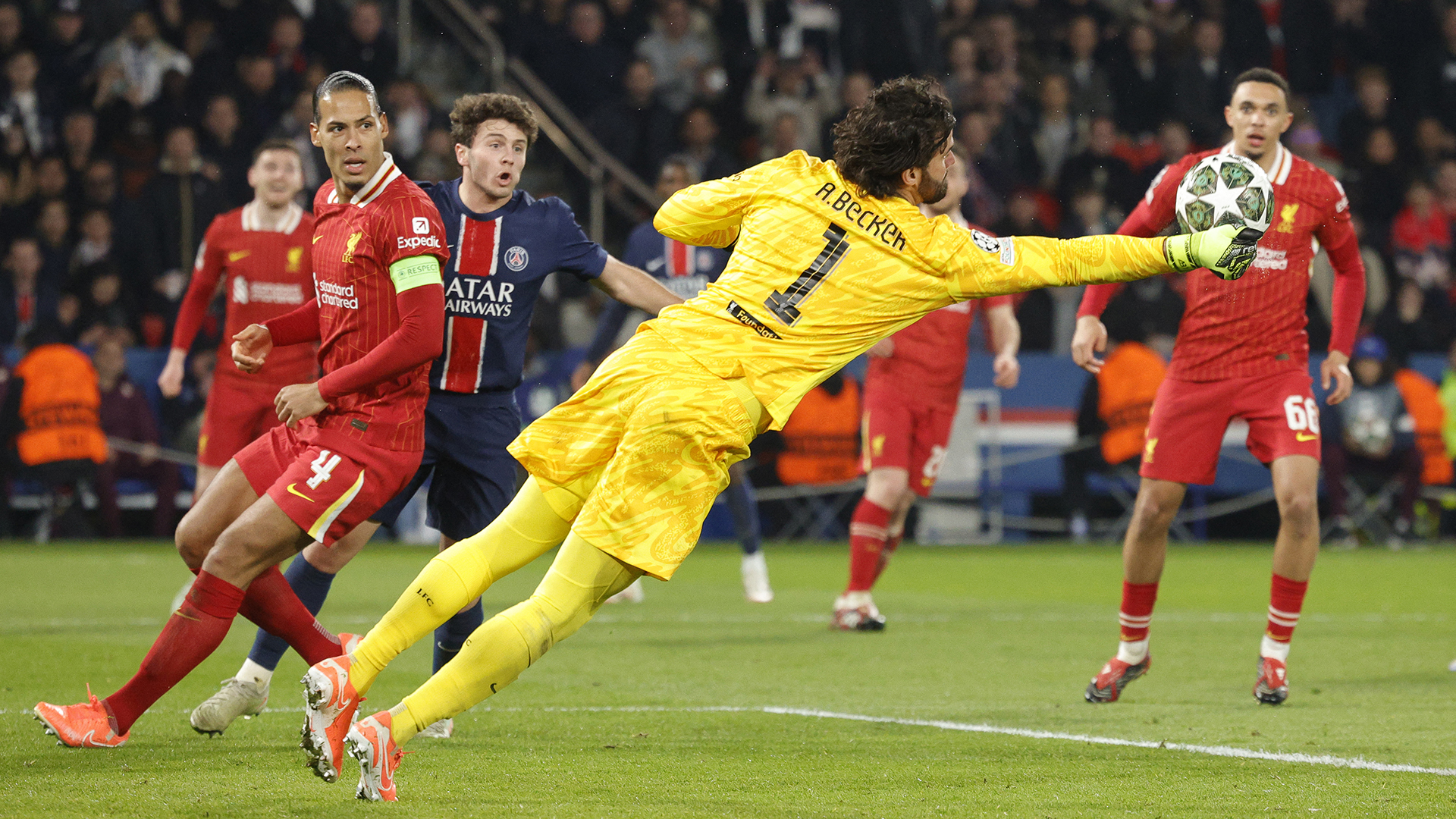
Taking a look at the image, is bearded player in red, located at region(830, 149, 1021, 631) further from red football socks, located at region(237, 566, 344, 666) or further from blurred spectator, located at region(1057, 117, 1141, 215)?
blurred spectator, located at region(1057, 117, 1141, 215)

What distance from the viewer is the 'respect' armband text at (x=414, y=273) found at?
197 inches

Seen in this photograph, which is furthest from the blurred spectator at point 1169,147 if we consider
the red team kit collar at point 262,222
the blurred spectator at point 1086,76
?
the red team kit collar at point 262,222

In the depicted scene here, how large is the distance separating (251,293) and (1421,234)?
1437 cm

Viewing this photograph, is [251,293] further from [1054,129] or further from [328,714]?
[1054,129]

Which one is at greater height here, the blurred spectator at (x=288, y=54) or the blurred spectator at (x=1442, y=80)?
the blurred spectator at (x=1442, y=80)

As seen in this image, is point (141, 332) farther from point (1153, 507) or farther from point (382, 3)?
point (1153, 507)

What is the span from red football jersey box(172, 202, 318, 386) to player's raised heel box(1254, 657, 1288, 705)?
525cm

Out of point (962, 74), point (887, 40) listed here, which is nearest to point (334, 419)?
point (962, 74)

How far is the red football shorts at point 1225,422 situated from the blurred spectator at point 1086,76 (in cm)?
1278

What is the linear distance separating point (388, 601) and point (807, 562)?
4.75 meters

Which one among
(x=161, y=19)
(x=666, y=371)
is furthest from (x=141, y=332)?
(x=666, y=371)

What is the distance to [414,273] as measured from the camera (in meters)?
5.02

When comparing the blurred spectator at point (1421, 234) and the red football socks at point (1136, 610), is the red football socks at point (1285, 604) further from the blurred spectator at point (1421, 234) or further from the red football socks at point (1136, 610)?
the blurred spectator at point (1421, 234)

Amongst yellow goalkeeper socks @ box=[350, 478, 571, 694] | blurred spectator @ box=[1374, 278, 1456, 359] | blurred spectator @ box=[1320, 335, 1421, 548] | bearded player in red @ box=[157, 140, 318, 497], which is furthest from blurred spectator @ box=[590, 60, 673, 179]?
yellow goalkeeper socks @ box=[350, 478, 571, 694]
